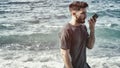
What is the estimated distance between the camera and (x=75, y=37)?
4.19 m

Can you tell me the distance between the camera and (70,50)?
4238 mm

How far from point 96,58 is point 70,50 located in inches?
277

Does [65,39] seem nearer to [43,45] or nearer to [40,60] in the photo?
[40,60]

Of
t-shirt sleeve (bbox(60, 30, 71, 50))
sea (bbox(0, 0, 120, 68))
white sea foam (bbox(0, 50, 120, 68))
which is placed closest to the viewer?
t-shirt sleeve (bbox(60, 30, 71, 50))

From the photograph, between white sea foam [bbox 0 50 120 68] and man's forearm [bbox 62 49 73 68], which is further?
white sea foam [bbox 0 50 120 68]

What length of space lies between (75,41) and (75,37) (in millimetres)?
61

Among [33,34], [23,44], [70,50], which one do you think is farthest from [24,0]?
[70,50]

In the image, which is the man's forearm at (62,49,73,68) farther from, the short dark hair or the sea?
the sea

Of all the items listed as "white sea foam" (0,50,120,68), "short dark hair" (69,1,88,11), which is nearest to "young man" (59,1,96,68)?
"short dark hair" (69,1,88,11)

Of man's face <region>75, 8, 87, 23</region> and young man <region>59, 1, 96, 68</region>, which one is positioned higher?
man's face <region>75, 8, 87, 23</region>

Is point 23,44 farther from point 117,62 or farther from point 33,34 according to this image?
point 117,62

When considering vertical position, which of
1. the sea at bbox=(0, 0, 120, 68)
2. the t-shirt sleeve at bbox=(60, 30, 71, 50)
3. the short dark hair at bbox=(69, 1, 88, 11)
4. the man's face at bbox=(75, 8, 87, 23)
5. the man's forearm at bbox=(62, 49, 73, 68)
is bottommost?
the sea at bbox=(0, 0, 120, 68)

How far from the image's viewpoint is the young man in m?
4.10

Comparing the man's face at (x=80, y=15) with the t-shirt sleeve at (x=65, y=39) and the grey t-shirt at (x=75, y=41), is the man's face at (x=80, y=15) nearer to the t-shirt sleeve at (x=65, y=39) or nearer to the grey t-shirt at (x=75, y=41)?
the grey t-shirt at (x=75, y=41)
